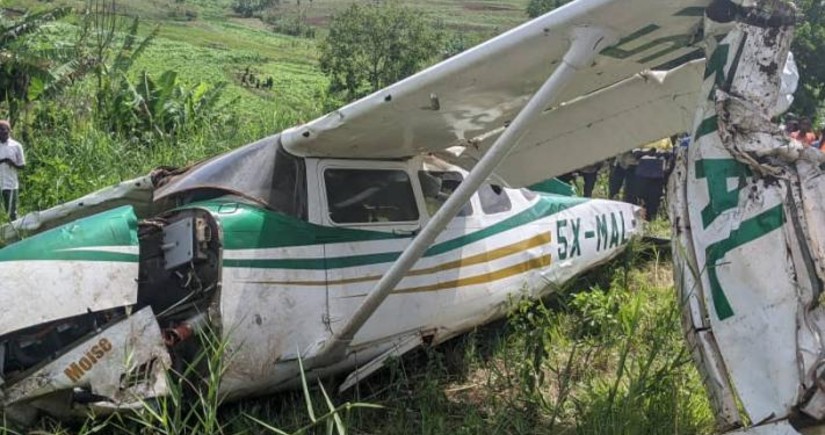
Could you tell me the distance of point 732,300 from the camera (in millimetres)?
3668

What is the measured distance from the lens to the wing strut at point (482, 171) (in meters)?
4.05

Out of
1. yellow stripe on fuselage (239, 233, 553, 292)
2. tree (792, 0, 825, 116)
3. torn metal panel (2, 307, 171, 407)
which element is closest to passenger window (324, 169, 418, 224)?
yellow stripe on fuselage (239, 233, 553, 292)

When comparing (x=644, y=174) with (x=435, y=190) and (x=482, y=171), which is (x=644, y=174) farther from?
(x=482, y=171)

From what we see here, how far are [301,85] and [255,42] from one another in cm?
3527

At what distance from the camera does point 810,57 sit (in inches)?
957

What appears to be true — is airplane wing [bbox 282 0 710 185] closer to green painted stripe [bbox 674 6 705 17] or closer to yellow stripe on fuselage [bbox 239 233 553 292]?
green painted stripe [bbox 674 6 705 17]

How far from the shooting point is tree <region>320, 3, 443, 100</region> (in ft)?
114

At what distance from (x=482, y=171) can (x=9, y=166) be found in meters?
7.87

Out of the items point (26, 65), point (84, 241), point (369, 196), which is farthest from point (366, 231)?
point (26, 65)

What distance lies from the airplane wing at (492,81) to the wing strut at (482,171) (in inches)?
3.6

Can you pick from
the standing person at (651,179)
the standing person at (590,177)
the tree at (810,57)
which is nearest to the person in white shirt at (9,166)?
the standing person at (590,177)

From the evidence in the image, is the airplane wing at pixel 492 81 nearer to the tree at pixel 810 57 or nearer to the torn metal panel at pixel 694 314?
the torn metal panel at pixel 694 314

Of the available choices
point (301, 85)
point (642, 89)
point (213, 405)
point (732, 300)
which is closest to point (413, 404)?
point (213, 405)

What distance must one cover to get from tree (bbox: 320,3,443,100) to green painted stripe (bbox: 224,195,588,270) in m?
27.0
